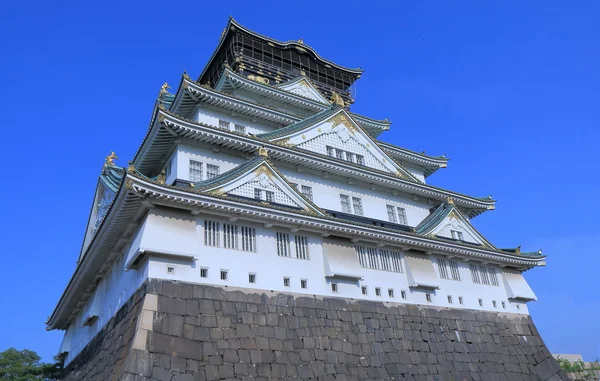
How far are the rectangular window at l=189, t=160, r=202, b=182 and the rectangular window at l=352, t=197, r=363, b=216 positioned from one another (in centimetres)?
838

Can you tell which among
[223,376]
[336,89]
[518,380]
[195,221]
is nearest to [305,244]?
[195,221]

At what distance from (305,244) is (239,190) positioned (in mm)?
3736

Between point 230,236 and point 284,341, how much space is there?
14.8ft

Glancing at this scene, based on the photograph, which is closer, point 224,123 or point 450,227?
point 224,123

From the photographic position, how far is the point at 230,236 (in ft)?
61.1

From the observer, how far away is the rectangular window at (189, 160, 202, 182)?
21786 mm

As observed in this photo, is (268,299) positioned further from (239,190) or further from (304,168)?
(304,168)

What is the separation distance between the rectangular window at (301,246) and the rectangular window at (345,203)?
16.0 feet

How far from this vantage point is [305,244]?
67.1ft

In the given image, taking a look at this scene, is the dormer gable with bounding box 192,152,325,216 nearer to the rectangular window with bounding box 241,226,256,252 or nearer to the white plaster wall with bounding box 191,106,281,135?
the rectangular window with bounding box 241,226,256,252

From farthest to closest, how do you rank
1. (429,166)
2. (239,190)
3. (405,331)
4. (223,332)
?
(429,166) → (405,331) → (239,190) → (223,332)

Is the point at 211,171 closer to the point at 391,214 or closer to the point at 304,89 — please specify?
the point at 391,214

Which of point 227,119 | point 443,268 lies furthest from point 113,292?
point 443,268

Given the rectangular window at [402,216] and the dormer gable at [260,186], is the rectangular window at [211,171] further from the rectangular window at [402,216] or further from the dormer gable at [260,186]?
the rectangular window at [402,216]
